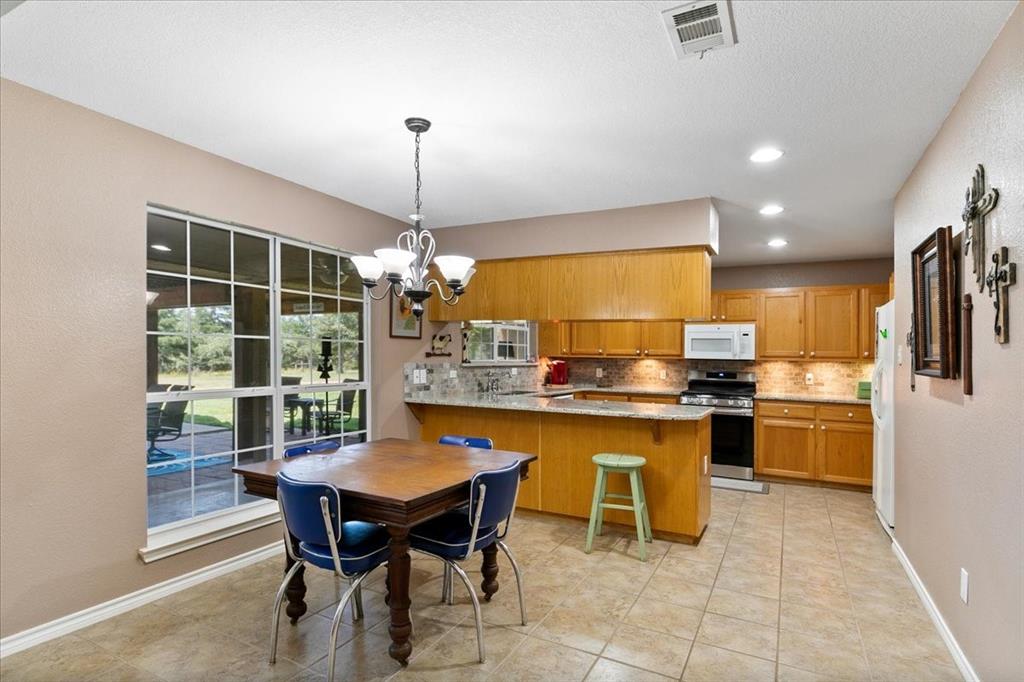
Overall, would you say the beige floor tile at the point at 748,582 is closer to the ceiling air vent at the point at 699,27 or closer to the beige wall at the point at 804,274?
the ceiling air vent at the point at 699,27

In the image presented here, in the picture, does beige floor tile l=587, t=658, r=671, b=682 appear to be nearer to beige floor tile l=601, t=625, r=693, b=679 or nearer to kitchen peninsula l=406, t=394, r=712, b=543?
beige floor tile l=601, t=625, r=693, b=679

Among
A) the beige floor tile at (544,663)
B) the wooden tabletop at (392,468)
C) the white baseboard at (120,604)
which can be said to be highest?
the wooden tabletop at (392,468)

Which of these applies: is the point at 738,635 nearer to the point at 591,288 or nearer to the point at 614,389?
the point at 591,288

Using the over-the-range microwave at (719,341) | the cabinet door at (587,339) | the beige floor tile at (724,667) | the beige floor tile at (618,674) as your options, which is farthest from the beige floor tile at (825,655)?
the cabinet door at (587,339)

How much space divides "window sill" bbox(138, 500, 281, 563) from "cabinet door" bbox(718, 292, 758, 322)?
504cm

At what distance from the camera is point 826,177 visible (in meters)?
3.42

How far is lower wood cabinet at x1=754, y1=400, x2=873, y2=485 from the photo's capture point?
5266 millimetres

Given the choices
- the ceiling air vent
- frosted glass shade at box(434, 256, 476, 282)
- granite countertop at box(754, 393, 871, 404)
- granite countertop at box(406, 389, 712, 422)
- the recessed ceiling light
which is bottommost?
granite countertop at box(754, 393, 871, 404)

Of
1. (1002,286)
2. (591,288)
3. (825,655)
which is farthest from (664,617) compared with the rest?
(591,288)

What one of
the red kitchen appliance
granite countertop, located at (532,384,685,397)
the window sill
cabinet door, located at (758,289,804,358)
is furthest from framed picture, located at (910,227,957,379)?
the red kitchen appliance

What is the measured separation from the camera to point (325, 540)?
220cm

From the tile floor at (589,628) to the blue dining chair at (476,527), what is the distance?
0.26 m

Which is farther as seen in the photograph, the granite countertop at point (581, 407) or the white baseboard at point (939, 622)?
the granite countertop at point (581, 407)

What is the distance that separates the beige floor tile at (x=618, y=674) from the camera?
219cm
